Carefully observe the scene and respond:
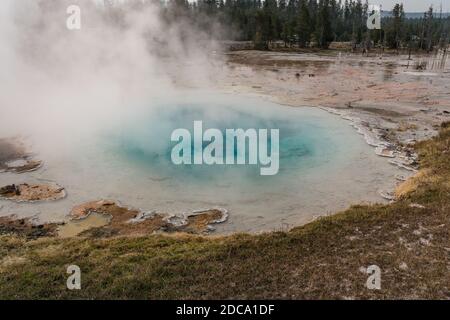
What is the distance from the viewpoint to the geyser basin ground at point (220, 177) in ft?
34.7

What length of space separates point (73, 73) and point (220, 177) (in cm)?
1635

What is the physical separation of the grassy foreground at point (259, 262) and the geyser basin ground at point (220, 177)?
54.9 inches

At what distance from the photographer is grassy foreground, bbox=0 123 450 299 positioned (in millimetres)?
6625

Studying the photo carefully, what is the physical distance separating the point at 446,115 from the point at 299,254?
1543 centimetres

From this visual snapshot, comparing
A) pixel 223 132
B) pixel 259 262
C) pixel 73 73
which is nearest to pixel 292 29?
pixel 73 73

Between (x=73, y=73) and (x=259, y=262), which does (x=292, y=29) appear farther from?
(x=259, y=262)

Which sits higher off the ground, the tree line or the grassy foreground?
the tree line

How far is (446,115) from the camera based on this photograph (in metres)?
19.9

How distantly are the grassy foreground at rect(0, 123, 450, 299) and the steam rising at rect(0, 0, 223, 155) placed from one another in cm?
795

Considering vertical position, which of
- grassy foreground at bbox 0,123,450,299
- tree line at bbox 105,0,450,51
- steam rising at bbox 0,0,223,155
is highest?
tree line at bbox 105,0,450,51

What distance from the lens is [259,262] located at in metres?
7.44

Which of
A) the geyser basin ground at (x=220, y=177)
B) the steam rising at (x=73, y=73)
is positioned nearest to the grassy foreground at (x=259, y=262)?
the geyser basin ground at (x=220, y=177)

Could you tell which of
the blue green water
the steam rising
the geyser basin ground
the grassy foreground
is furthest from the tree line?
the grassy foreground

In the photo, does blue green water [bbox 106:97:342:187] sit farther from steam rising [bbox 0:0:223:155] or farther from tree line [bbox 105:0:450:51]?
tree line [bbox 105:0:450:51]
